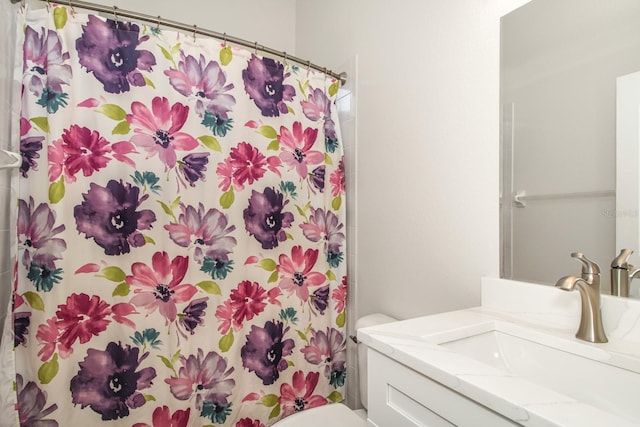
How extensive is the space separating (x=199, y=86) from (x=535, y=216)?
1194 millimetres

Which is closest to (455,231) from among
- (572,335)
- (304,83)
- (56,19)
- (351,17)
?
(572,335)

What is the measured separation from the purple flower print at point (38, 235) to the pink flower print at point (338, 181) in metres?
1.02

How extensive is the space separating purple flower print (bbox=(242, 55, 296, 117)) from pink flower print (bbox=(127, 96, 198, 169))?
285 mm

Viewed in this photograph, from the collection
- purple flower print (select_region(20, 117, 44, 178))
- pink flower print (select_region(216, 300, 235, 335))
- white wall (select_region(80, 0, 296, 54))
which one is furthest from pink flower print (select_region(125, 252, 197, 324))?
white wall (select_region(80, 0, 296, 54))

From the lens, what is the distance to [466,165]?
1001 mm

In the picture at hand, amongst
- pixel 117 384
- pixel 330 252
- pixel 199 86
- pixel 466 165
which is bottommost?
pixel 117 384

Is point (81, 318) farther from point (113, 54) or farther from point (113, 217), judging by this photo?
point (113, 54)

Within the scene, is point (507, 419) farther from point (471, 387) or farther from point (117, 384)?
point (117, 384)

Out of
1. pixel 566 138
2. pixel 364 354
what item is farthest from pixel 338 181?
pixel 566 138

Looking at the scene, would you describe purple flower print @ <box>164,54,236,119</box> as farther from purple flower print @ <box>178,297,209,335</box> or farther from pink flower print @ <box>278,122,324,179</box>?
purple flower print @ <box>178,297,209,335</box>

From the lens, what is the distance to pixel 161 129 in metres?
1.12

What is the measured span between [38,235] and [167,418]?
0.75 meters

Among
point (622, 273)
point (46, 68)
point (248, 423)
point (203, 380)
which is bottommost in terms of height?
point (248, 423)

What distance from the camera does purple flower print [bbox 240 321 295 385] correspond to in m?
1.26
